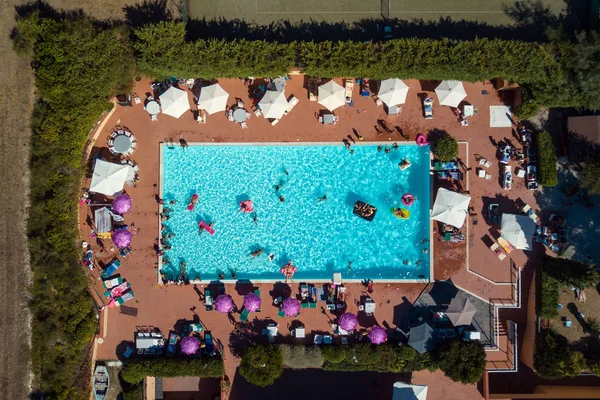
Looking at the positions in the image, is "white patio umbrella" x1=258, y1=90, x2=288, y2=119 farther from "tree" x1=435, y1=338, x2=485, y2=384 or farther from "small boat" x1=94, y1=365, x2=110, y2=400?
"small boat" x1=94, y1=365, x2=110, y2=400

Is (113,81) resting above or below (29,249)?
above

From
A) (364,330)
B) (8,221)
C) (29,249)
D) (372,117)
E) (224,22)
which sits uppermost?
(224,22)

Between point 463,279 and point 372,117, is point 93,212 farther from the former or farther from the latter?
point 463,279

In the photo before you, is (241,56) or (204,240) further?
(204,240)

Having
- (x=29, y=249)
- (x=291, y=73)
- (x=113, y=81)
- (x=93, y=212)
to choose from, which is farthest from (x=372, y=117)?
(x=29, y=249)

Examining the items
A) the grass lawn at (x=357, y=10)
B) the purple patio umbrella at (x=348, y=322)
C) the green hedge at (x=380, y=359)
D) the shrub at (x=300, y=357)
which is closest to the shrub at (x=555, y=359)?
the green hedge at (x=380, y=359)
